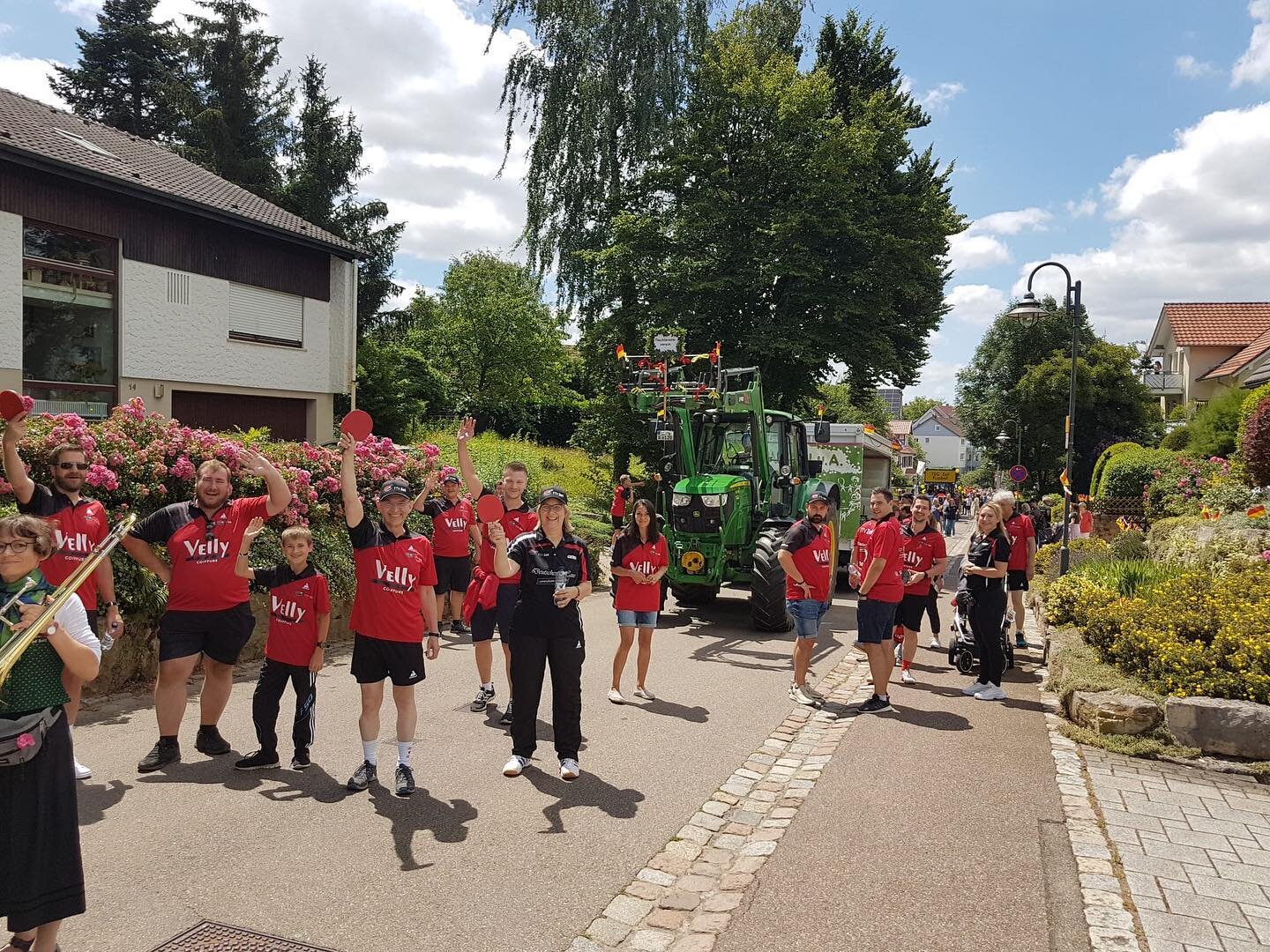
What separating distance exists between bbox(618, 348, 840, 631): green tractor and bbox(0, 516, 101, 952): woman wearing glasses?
847cm

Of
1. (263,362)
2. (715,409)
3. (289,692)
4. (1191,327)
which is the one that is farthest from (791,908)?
(1191,327)

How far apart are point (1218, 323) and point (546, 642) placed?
4701 centimetres

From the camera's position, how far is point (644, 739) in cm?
645

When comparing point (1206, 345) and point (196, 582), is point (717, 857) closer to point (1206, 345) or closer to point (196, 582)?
point (196, 582)

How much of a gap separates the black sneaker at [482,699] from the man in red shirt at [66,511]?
2.61 meters

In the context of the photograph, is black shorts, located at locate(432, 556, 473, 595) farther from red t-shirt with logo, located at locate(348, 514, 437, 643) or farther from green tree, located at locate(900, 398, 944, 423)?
green tree, located at locate(900, 398, 944, 423)

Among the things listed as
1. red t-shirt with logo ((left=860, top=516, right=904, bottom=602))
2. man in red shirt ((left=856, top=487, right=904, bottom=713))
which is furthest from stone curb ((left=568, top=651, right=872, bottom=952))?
red t-shirt with logo ((left=860, top=516, right=904, bottom=602))

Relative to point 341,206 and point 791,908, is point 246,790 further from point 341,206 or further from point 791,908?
point 341,206

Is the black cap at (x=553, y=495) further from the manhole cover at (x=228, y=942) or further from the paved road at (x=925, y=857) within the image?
the manhole cover at (x=228, y=942)

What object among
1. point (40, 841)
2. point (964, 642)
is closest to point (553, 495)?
point (40, 841)

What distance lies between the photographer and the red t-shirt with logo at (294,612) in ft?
18.4

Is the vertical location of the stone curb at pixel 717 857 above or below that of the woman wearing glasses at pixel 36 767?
below

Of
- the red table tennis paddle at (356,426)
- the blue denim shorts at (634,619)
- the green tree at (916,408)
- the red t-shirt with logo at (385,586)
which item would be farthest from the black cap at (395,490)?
the green tree at (916,408)

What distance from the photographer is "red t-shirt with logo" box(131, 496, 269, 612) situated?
5488mm
